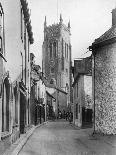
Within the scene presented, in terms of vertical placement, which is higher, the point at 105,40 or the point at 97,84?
the point at 105,40

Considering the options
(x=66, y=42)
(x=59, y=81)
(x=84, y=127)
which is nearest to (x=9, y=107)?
(x=84, y=127)

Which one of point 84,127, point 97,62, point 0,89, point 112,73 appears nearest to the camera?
point 0,89

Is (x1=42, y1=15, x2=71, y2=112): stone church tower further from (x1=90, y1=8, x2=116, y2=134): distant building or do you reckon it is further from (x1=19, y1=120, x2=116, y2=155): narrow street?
(x1=19, y1=120, x2=116, y2=155): narrow street

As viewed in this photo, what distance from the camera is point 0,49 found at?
12016 mm

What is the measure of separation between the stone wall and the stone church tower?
74.7m

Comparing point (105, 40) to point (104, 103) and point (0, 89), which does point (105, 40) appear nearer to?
point (104, 103)

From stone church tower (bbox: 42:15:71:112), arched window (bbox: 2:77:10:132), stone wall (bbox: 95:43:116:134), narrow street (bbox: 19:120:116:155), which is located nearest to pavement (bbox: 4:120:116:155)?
narrow street (bbox: 19:120:116:155)

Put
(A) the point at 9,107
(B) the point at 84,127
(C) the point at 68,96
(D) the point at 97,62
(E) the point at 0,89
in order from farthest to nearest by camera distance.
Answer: (C) the point at 68,96
(B) the point at 84,127
(D) the point at 97,62
(A) the point at 9,107
(E) the point at 0,89

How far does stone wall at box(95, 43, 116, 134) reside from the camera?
19.3 m

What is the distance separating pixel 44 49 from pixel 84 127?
71.0 metres

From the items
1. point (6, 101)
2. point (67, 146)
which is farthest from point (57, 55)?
point (6, 101)

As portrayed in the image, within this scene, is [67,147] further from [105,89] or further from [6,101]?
[105,89]

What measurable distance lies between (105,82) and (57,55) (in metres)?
79.9

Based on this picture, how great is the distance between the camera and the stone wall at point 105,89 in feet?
63.5
